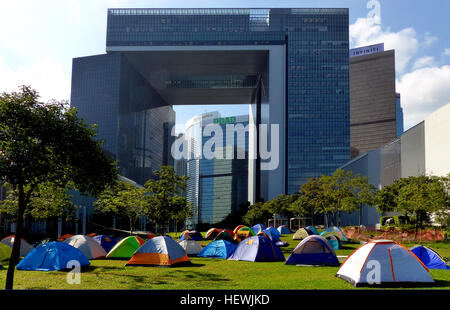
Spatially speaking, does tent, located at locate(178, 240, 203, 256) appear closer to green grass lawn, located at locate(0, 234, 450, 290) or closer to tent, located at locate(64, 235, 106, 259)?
tent, located at locate(64, 235, 106, 259)

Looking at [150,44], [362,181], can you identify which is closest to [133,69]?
[150,44]

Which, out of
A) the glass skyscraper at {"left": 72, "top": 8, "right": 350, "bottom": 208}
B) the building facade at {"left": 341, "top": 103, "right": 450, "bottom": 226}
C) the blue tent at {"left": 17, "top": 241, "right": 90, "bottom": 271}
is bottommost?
the blue tent at {"left": 17, "top": 241, "right": 90, "bottom": 271}

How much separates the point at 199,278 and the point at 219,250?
9812 mm

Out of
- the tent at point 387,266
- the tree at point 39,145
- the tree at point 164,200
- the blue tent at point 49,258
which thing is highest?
A: the tree at point 39,145

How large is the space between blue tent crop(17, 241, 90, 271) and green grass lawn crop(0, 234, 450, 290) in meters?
0.59

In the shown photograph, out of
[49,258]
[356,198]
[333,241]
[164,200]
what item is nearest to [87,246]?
Answer: [49,258]

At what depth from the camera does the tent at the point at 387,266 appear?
44.5 ft

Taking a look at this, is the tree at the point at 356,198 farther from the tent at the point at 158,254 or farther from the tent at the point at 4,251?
the tent at the point at 4,251

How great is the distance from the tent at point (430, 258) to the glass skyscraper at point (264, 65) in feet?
370

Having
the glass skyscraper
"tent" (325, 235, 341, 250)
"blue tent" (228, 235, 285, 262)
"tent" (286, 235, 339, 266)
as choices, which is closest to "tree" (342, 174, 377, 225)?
"tent" (325, 235, 341, 250)

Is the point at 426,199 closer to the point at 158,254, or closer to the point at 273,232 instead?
the point at 273,232

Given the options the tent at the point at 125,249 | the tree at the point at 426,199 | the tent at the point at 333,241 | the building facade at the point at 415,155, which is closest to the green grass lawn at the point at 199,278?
the tent at the point at 125,249

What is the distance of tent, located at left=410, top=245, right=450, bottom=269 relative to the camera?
18.6m

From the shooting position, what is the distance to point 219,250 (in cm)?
2592
